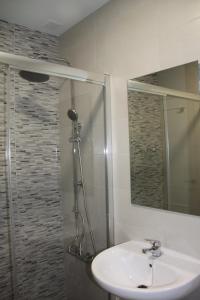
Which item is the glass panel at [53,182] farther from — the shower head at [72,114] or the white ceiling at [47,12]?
the white ceiling at [47,12]

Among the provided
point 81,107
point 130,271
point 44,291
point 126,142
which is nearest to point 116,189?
point 126,142

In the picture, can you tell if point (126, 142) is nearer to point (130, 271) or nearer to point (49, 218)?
point (130, 271)

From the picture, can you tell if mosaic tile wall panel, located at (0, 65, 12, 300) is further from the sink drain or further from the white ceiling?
the sink drain

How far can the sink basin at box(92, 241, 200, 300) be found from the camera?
1.09m

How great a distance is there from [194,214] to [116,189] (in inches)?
25.8

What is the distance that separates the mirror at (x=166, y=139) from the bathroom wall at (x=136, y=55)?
57 millimetres

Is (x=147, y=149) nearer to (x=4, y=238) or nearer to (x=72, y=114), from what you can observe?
(x=72, y=114)

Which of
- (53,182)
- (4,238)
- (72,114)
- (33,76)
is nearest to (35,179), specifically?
(53,182)

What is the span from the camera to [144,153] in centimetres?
173

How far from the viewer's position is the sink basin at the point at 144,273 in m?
1.09

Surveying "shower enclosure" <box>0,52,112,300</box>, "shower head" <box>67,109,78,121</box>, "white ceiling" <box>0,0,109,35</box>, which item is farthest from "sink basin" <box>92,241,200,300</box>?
"white ceiling" <box>0,0,109,35</box>

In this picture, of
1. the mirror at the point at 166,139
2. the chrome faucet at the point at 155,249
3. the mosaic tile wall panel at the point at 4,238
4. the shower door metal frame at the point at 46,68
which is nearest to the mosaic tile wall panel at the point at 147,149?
the mirror at the point at 166,139

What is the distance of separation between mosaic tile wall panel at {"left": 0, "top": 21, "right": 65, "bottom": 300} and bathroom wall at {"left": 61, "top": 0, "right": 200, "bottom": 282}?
485 mm

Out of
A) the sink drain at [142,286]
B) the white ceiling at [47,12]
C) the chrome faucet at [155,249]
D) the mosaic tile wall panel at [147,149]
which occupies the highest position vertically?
the white ceiling at [47,12]
